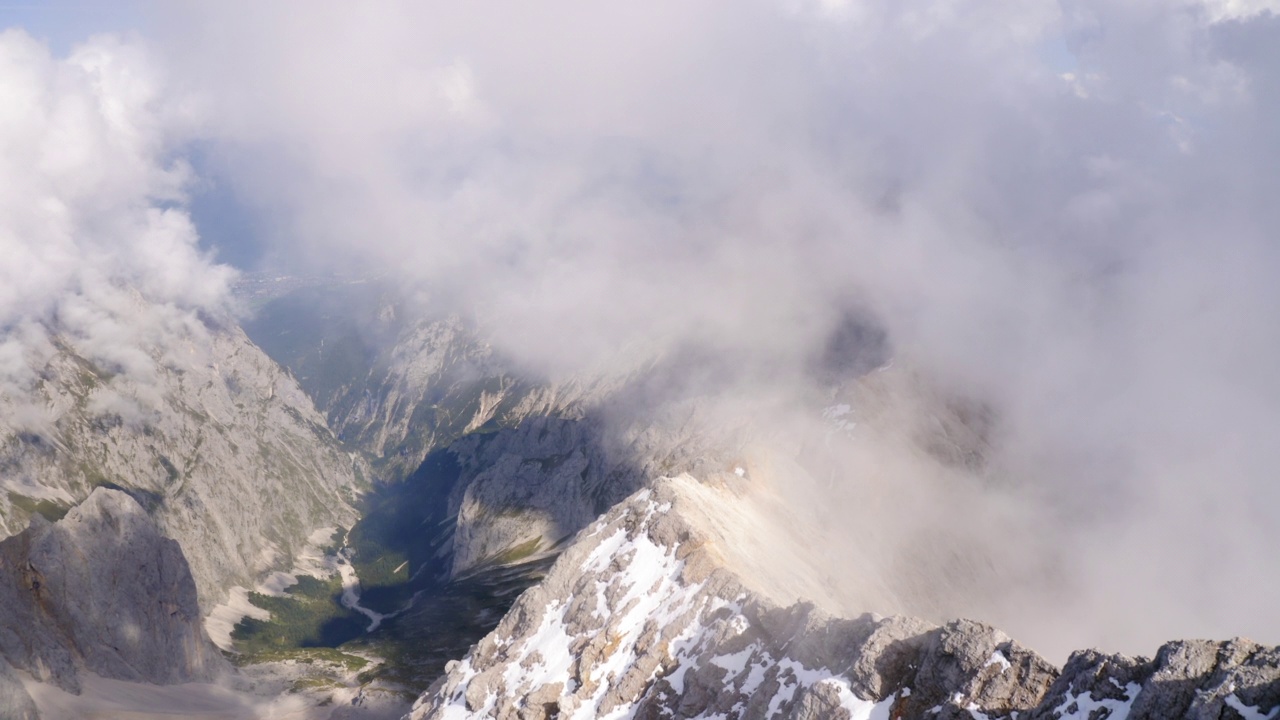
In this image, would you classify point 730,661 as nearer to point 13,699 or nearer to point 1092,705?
point 1092,705

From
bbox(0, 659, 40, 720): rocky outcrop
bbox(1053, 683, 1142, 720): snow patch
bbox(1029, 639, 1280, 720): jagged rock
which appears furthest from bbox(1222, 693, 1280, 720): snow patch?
bbox(0, 659, 40, 720): rocky outcrop

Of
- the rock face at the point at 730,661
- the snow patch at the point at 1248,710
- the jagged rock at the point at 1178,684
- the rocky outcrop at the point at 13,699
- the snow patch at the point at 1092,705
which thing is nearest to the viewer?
the snow patch at the point at 1248,710

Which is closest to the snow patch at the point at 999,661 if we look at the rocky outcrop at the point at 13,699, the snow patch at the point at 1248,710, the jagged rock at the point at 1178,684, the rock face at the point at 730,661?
the rock face at the point at 730,661

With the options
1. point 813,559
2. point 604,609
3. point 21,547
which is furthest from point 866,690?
point 21,547

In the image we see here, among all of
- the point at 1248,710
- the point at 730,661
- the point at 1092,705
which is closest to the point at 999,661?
the point at 1092,705

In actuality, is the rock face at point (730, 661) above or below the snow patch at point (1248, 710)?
above

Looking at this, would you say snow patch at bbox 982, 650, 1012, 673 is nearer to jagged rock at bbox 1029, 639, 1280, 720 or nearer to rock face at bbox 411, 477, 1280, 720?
rock face at bbox 411, 477, 1280, 720

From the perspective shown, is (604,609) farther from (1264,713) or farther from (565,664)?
(1264,713)

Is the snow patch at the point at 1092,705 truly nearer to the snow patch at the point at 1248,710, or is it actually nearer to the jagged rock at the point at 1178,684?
the jagged rock at the point at 1178,684
